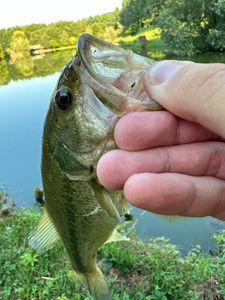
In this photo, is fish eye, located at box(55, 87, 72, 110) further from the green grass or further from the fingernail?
the green grass

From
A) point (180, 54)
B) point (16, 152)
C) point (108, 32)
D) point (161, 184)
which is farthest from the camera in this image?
point (108, 32)

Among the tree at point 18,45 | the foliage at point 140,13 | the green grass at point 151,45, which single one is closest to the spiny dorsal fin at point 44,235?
the green grass at point 151,45

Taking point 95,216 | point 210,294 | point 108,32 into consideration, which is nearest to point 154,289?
point 210,294

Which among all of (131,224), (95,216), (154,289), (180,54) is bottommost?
(180,54)

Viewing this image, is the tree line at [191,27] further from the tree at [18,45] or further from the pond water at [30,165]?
the tree at [18,45]

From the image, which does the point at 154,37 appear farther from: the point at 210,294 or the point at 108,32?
the point at 210,294

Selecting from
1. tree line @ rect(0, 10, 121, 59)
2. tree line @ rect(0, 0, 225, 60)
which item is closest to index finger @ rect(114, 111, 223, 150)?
tree line @ rect(0, 0, 225, 60)

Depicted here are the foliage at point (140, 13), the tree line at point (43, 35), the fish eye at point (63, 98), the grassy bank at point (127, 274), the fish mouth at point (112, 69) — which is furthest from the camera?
the tree line at point (43, 35)
